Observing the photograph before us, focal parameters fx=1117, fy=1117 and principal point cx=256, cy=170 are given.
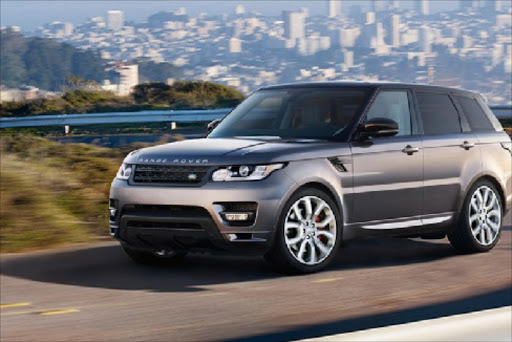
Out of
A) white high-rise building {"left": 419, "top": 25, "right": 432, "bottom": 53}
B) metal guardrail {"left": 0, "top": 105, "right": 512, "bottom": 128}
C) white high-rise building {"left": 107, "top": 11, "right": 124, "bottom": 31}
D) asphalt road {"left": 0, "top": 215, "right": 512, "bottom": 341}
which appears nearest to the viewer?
asphalt road {"left": 0, "top": 215, "right": 512, "bottom": 341}

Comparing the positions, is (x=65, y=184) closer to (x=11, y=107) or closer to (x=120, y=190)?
(x=120, y=190)

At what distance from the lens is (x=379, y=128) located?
9148 millimetres

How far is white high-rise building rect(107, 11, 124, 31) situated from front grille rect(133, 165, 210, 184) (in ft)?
243

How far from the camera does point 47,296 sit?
7812 millimetres

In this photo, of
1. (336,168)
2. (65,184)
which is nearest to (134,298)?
(336,168)

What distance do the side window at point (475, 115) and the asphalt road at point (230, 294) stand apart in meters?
1.19

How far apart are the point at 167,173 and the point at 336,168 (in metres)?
1.38

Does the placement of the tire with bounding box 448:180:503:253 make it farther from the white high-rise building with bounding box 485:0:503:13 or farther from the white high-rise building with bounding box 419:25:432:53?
the white high-rise building with bounding box 485:0:503:13

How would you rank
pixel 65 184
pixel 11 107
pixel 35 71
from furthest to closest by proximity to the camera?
pixel 35 71 → pixel 11 107 → pixel 65 184

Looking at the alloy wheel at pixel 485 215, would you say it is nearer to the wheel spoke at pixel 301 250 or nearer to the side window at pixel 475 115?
the side window at pixel 475 115

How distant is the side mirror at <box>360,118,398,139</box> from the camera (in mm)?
9148


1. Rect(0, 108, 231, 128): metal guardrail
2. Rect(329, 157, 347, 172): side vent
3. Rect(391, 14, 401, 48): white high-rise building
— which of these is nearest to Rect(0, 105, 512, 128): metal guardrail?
Rect(0, 108, 231, 128): metal guardrail

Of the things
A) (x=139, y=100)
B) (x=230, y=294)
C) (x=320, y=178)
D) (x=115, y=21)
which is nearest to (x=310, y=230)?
(x=320, y=178)

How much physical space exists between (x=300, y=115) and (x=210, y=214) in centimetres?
167
